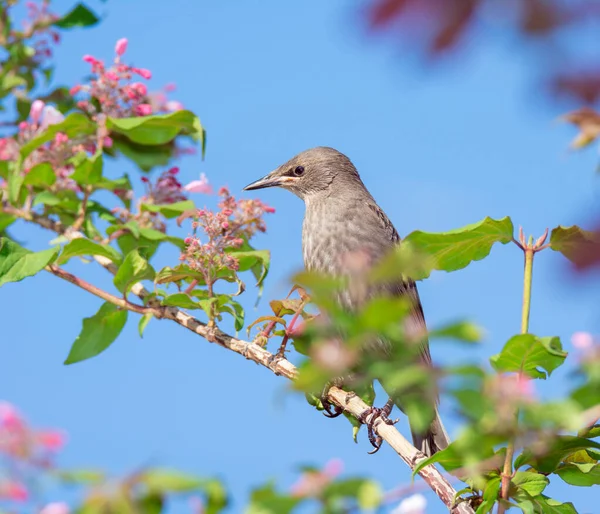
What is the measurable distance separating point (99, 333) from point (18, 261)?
0.55 meters

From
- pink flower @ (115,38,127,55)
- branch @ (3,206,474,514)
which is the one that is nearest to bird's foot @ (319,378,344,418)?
branch @ (3,206,474,514)

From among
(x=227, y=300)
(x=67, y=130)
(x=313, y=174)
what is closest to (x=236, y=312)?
(x=227, y=300)

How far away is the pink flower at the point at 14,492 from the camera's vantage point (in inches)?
61.6

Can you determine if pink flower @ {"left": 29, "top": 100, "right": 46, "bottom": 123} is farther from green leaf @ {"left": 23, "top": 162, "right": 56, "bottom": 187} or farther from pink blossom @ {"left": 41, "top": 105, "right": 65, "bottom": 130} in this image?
green leaf @ {"left": 23, "top": 162, "right": 56, "bottom": 187}

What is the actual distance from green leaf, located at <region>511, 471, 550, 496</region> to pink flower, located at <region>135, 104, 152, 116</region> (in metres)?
3.17

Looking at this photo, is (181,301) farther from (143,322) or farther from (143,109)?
(143,109)

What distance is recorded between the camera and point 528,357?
2.41 m

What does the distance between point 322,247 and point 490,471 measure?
319 cm

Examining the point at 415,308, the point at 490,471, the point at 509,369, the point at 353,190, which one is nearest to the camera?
the point at 509,369

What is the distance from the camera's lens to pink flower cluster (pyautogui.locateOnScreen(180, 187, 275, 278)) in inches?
151

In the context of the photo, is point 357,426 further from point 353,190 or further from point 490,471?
point 353,190

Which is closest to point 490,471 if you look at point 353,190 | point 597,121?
point 597,121

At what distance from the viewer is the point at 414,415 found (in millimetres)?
1587

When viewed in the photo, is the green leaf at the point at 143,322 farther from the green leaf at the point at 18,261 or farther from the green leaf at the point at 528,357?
the green leaf at the point at 528,357
